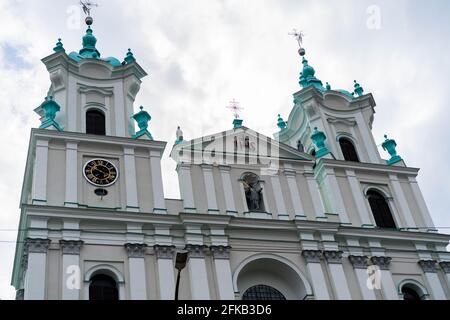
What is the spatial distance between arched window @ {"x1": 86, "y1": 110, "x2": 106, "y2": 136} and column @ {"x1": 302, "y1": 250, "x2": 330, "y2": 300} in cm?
964

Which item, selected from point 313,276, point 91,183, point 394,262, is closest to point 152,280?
point 91,183

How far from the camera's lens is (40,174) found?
24875 millimetres

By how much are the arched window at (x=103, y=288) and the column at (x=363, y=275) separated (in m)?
9.31

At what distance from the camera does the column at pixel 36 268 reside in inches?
851

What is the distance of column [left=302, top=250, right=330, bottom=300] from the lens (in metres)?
25.2

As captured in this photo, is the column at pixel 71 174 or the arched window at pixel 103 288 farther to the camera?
the column at pixel 71 174

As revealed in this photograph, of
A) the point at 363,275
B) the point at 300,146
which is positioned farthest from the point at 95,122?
the point at 363,275

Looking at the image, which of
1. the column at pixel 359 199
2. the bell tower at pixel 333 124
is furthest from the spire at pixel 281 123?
the column at pixel 359 199

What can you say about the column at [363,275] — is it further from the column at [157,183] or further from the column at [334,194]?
the column at [157,183]

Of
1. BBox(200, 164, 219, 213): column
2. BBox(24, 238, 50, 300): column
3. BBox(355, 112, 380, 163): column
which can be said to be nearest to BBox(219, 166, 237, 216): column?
BBox(200, 164, 219, 213): column

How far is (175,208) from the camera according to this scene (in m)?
26.1

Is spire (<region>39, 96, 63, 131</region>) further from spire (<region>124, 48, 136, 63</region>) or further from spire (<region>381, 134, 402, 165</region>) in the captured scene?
spire (<region>381, 134, 402, 165</region>)

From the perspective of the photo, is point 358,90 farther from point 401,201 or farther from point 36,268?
point 36,268

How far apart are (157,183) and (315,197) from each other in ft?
22.0
